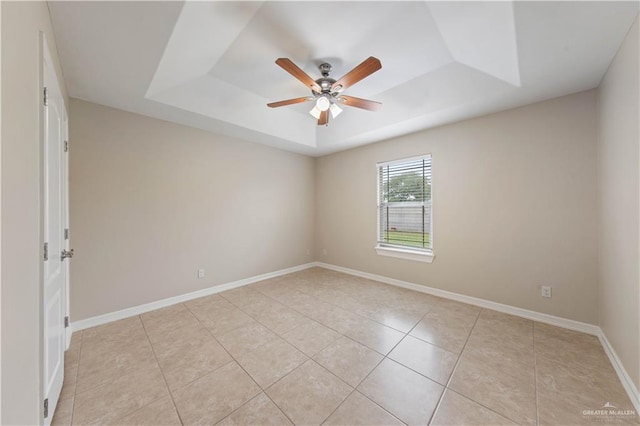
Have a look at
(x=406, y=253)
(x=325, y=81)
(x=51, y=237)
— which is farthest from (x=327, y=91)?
(x=406, y=253)

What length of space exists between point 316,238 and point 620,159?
167 inches

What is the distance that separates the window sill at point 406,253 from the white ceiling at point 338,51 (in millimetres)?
1916

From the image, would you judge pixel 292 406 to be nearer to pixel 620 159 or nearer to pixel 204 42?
pixel 204 42

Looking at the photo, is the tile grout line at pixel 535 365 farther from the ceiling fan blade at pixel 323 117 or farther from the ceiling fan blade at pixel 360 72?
the ceiling fan blade at pixel 323 117

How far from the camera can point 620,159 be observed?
6.06 feet

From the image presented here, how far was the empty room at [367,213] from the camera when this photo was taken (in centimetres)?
145

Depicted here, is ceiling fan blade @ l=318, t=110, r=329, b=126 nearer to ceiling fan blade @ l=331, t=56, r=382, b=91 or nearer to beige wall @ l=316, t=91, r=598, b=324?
ceiling fan blade @ l=331, t=56, r=382, b=91

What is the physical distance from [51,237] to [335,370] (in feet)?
7.17

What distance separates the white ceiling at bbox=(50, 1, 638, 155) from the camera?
1.61m

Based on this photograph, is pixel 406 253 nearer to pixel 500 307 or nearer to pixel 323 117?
pixel 500 307

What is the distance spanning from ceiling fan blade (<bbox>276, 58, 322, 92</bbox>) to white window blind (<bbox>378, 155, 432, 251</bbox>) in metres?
2.09

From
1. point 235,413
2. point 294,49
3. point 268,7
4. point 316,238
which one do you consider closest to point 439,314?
point 235,413

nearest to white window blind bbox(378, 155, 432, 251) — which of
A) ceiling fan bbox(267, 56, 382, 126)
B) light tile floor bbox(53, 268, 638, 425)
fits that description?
light tile floor bbox(53, 268, 638, 425)

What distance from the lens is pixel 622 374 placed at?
1713mm
